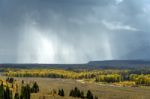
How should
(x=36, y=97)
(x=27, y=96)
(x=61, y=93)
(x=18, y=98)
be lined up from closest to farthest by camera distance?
(x=18, y=98) < (x=27, y=96) < (x=36, y=97) < (x=61, y=93)

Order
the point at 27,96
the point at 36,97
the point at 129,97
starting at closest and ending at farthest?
the point at 27,96, the point at 36,97, the point at 129,97

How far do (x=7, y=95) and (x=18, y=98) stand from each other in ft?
13.2

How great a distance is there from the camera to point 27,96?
126625 millimetres

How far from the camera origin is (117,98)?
A: 151 meters

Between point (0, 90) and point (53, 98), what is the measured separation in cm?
1984

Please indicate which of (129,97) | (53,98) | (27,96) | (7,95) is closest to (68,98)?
(53,98)

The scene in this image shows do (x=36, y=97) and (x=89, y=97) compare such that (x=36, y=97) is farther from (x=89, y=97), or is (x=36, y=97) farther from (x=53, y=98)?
(x=89, y=97)

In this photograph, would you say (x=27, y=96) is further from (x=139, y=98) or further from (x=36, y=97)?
(x=139, y=98)

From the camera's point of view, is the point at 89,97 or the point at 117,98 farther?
the point at 117,98

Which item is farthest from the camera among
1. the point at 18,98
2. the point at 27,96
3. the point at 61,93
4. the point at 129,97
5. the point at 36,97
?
the point at 129,97

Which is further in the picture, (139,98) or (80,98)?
(139,98)

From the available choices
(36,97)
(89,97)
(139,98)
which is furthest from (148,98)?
(36,97)

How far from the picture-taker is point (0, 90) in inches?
5044

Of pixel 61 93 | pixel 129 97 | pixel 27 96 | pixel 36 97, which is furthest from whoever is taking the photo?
pixel 129 97
